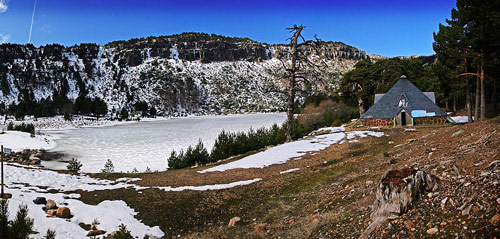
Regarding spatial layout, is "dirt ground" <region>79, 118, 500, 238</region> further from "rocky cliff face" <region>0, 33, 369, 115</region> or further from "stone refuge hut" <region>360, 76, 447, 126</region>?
"rocky cliff face" <region>0, 33, 369, 115</region>

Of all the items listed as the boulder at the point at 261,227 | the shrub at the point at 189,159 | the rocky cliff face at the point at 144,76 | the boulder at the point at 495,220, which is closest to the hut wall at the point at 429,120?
the shrub at the point at 189,159

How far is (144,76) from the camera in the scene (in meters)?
156

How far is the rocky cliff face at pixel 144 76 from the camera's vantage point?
125375mm

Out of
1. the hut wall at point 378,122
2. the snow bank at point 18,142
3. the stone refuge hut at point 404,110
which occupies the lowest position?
the snow bank at point 18,142

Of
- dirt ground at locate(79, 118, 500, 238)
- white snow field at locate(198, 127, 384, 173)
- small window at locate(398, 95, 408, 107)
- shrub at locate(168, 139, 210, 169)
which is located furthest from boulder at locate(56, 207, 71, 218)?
small window at locate(398, 95, 408, 107)

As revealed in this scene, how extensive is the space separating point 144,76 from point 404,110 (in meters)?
151

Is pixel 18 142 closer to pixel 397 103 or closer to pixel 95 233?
pixel 95 233

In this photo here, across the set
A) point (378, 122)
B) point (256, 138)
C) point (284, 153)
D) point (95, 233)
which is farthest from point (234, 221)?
point (378, 122)

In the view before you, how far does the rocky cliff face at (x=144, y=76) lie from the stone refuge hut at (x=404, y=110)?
→ 75.5m

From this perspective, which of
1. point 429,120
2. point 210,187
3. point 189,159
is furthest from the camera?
point 429,120

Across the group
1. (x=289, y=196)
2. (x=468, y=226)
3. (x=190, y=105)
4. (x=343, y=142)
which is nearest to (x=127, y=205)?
(x=289, y=196)

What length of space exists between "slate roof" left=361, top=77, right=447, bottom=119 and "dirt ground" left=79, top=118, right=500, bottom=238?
18208 mm

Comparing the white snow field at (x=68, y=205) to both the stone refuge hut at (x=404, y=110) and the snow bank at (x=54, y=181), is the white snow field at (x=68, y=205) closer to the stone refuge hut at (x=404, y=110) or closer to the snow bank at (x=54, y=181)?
the snow bank at (x=54, y=181)

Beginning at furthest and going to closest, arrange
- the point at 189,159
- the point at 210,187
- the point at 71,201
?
the point at 189,159
the point at 210,187
the point at 71,201
